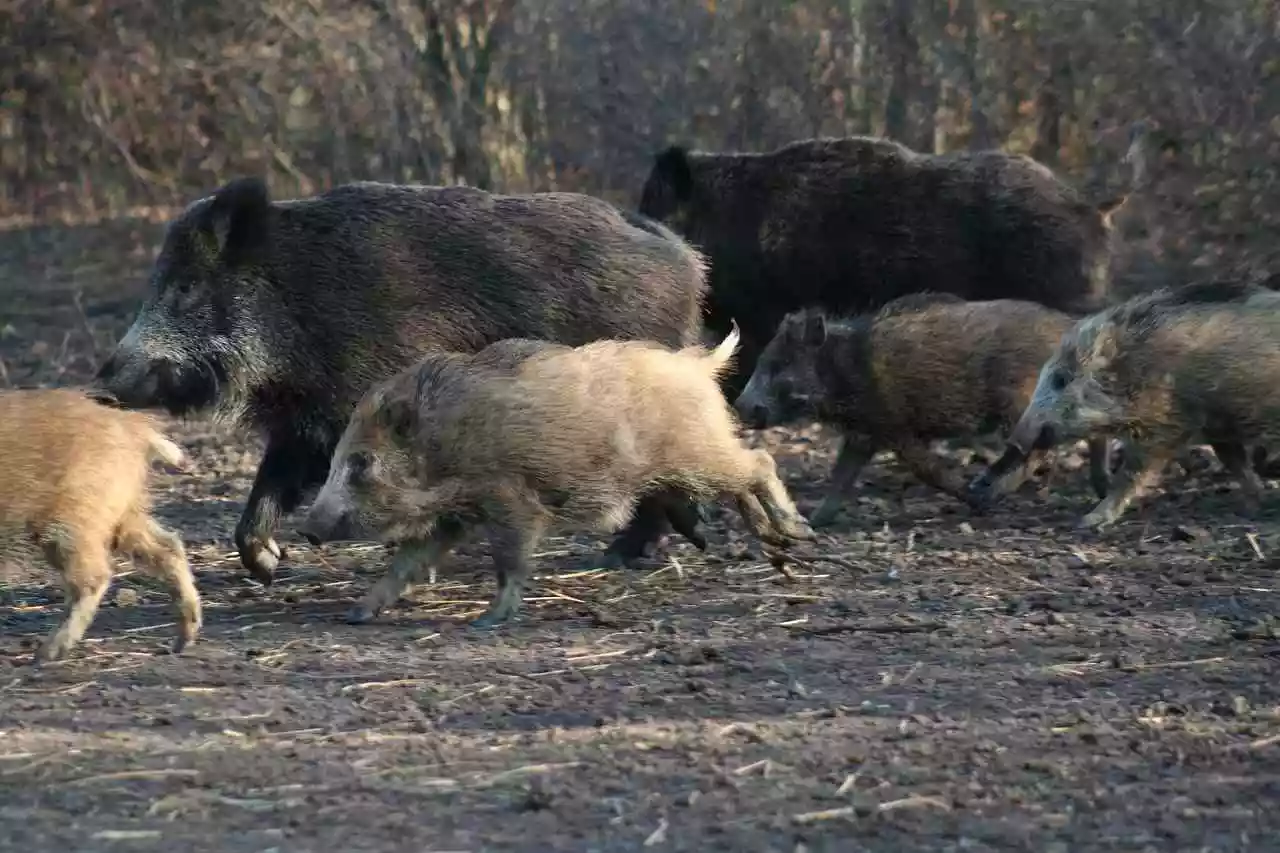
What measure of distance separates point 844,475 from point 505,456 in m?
2.37

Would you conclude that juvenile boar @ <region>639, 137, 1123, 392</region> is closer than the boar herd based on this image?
No

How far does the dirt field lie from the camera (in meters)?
4.14

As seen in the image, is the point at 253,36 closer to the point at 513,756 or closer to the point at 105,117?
the point at 105,117

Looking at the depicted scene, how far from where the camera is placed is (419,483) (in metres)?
6.32

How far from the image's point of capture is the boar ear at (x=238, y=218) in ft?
23.4

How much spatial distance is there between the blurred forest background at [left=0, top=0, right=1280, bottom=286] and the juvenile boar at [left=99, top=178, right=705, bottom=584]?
5.62m

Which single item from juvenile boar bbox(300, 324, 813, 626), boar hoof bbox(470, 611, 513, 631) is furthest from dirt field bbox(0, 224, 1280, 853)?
juvenile boar bbox(300, 324, 813, 626)

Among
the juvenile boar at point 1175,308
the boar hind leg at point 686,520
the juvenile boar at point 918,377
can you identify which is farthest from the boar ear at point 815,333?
the boar hind leg at point 686,520

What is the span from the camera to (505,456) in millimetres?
6281

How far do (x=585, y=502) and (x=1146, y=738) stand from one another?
2220 mm

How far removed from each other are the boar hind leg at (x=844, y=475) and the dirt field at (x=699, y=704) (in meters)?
0.43

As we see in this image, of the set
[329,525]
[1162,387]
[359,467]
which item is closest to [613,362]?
[359,467]

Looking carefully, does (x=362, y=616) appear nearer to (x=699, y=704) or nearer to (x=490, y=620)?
(x=490, y=620)

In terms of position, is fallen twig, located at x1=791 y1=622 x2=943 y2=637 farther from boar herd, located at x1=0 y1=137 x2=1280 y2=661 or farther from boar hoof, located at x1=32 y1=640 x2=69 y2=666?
boar hoof, located at x1=32 y1=640 x2=69 y2=666
